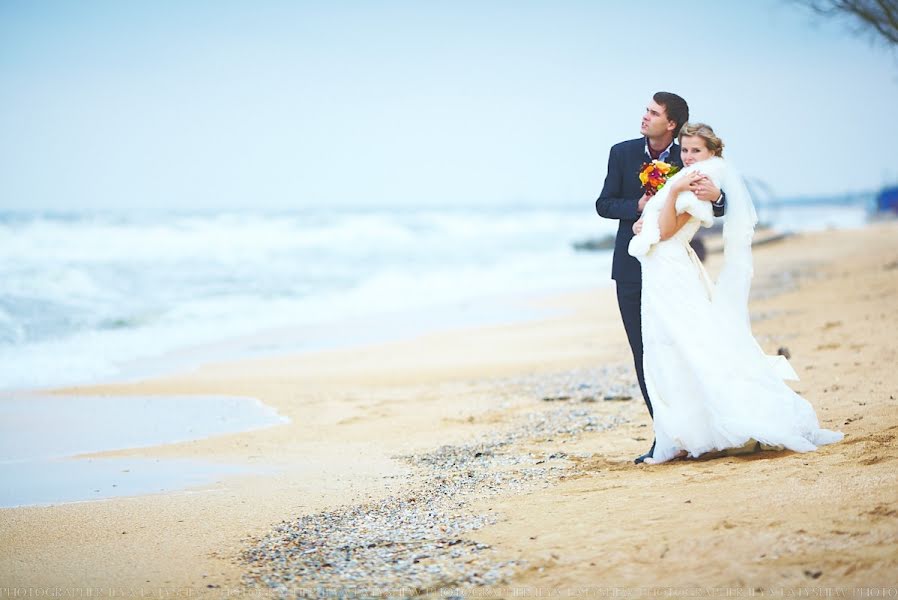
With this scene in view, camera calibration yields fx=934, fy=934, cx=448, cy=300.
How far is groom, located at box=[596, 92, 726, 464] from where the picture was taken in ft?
17.3

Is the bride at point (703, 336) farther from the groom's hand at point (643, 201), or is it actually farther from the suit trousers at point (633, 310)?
the suit trousers at point (633, 310)

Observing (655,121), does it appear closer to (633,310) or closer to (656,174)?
(656,174)

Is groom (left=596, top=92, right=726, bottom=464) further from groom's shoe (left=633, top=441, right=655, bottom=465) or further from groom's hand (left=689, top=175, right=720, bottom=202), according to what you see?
groom's hand (left=689, top=175, right=720, bottom=202)

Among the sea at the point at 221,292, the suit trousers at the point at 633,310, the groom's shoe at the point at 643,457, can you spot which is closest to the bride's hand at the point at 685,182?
the suit trousers at the point at 633,310

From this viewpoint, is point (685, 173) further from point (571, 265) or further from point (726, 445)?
point (571, 265)

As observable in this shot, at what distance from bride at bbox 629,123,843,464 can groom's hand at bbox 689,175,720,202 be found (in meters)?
0.03

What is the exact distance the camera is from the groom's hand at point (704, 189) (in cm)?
502

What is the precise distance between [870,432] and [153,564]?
3.90m

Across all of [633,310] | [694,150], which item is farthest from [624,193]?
[633,310]

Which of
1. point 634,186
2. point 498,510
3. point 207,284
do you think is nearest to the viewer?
point 498,510

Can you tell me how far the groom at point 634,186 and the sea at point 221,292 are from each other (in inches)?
279

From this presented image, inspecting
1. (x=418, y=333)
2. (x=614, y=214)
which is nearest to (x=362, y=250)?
(x=418, y=333)

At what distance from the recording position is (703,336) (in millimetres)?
5070

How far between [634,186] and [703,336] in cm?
101
